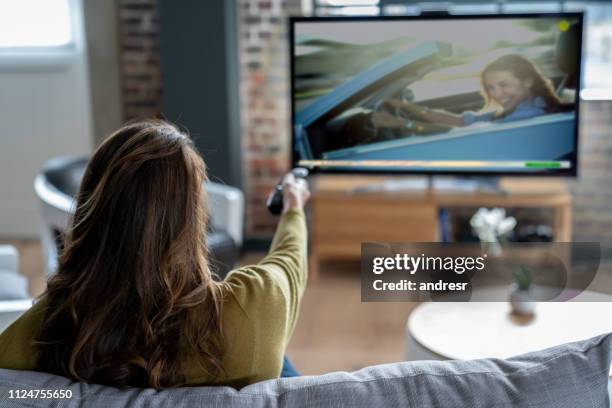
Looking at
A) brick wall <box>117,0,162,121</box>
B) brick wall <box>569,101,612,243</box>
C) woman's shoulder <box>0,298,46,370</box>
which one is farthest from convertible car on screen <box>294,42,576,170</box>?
brick wall <box>117,0,162,121</box>

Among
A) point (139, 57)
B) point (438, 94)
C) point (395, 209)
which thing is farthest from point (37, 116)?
point (438, 94)

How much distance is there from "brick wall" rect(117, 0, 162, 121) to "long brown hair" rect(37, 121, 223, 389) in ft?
10.4

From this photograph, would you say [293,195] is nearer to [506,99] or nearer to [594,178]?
[506,99]

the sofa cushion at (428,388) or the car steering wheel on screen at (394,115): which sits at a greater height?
the car steering wheel on screen at (394,115)

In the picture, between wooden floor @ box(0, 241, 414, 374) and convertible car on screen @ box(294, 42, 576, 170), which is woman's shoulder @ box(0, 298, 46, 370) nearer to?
convertible car on screen @ box(294, 42, 576, 170)

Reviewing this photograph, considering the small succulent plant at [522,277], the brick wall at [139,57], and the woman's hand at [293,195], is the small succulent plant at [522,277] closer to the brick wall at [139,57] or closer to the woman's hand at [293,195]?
the woman's hand at [293,195]

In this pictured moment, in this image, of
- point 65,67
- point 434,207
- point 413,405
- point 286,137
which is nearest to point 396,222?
point 434,207

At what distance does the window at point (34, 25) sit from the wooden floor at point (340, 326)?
134 cm

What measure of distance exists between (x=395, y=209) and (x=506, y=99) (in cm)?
196

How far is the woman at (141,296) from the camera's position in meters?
1.10

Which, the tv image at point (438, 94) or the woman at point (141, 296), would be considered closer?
the woman at point (141, 296)

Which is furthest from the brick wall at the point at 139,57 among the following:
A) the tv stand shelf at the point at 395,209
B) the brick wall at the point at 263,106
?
the tv stand shelf at the point at 395,209

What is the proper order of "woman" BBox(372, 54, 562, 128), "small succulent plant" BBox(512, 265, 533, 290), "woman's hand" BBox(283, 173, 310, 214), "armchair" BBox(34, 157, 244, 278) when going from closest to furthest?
"woman's hand" BBox(283, 173, 310, 214), "woman" BBox(372, 54, 562, 128), "small succulent plant" BBox(512, 265, 533, 290), "armchair" BBox(34, 157, 244, 278)

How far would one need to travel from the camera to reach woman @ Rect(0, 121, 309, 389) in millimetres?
1103
